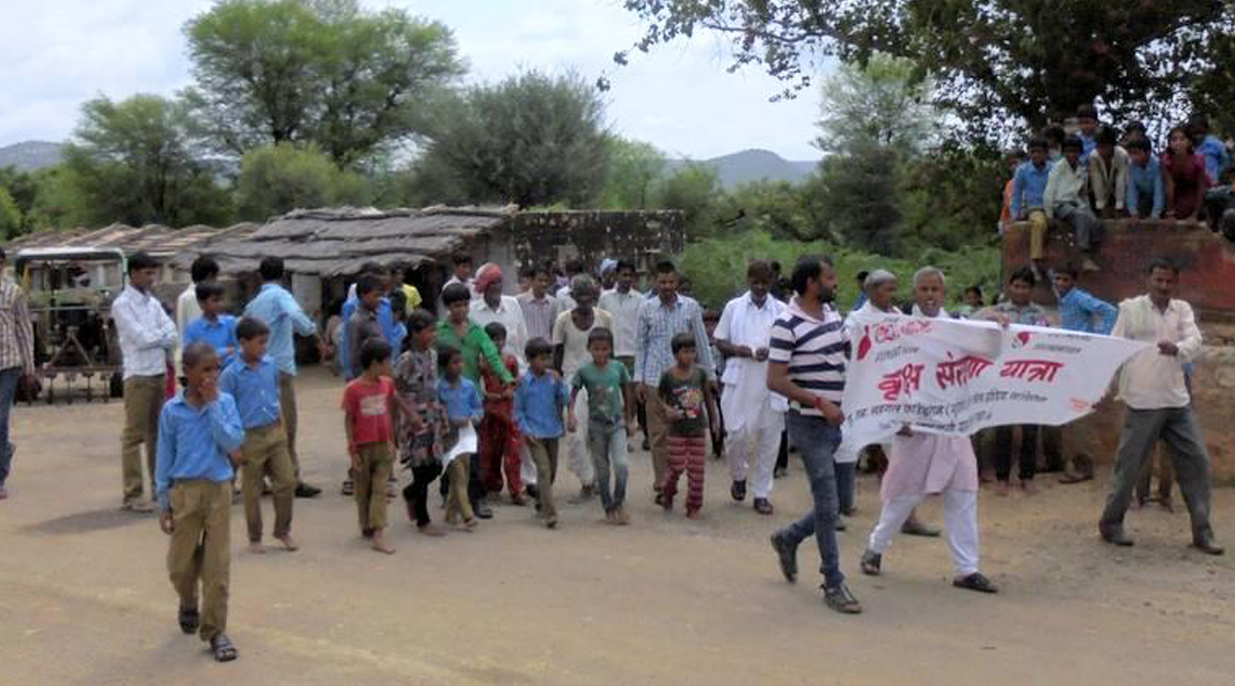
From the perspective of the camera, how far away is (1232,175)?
10508mm

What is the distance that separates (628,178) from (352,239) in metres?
21.7

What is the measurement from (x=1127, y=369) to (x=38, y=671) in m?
6.30

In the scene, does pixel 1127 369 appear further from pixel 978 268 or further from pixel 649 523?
pixel 978 268

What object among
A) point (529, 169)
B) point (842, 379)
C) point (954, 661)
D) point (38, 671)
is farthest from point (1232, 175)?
point (529, 169)

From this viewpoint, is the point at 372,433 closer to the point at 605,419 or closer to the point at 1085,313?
the point at 605,419

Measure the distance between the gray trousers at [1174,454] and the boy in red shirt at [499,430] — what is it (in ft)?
13.8

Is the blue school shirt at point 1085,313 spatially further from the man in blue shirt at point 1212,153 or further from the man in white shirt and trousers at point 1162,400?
the man in blue shirt at point 1212,153

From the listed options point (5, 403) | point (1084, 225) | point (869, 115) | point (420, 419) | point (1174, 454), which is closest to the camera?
point (1174, 454)

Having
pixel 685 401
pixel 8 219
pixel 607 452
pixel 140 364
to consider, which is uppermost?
pixel 8 219

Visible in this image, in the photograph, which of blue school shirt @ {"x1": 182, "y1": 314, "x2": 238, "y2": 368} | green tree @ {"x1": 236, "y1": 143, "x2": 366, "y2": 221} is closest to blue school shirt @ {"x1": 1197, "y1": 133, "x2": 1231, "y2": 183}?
blue school shirt @ {"x1": 182, "y1": 314, "x2": 238, "y2": 368}

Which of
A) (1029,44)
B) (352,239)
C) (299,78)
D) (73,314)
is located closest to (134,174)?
(299,78)

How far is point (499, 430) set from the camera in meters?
10.0

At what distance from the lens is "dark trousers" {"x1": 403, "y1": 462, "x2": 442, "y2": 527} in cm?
900

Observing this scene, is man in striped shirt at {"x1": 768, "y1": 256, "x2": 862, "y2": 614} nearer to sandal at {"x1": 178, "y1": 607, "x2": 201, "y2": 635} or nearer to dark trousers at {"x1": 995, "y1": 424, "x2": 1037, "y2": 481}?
sandal at {"x1": 178, "y1": 607, "x2": 201, "y2": 635}
